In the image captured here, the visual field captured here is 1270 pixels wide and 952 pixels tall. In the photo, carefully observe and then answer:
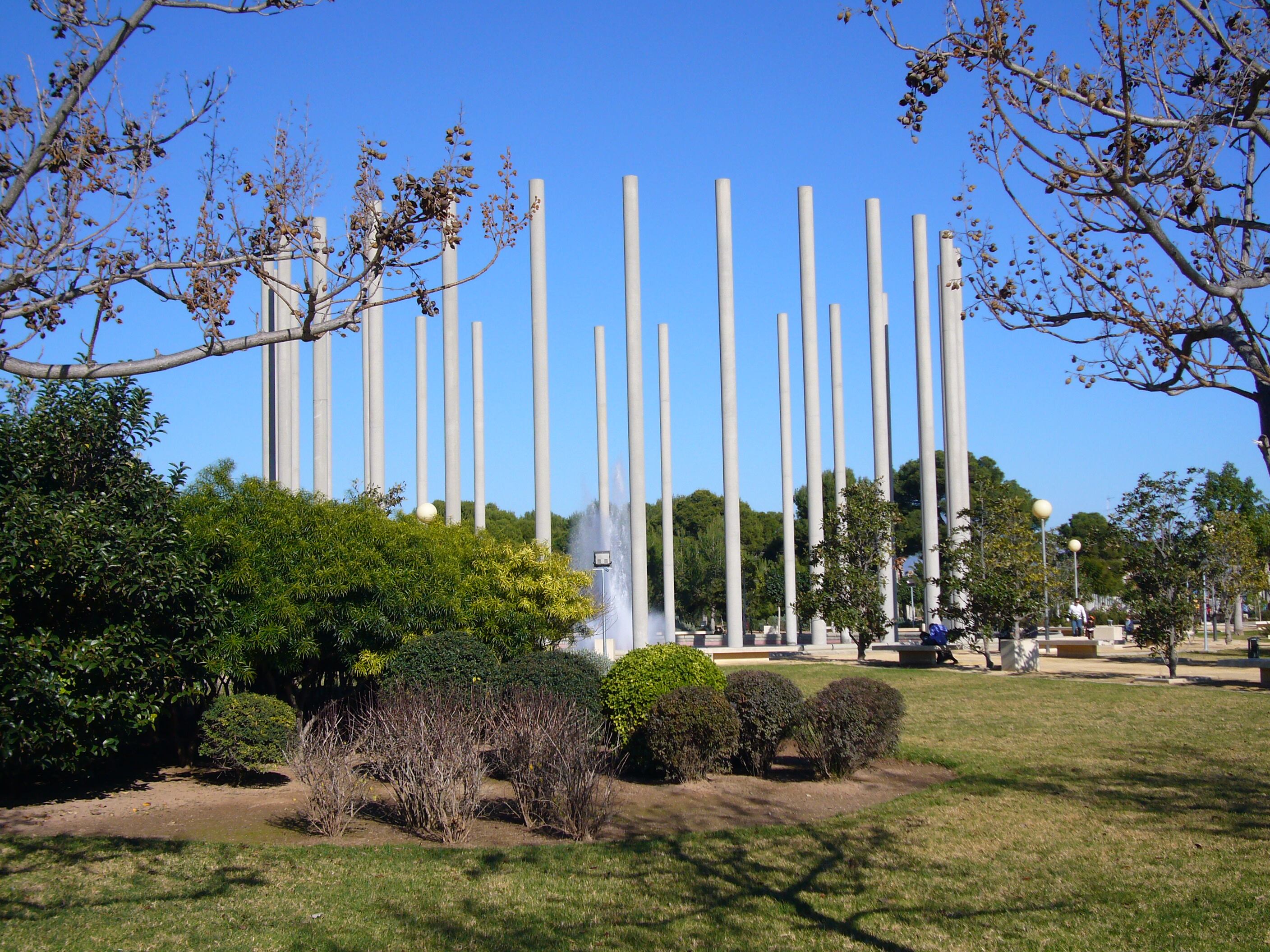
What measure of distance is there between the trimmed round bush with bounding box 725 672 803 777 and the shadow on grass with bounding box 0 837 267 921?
551cm

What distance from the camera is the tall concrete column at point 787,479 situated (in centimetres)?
3316

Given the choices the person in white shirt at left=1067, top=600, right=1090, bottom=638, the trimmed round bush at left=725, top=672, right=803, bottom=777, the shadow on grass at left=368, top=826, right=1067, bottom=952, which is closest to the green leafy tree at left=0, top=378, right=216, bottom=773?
the shadow on grass at left=368, top=826, right=1067, bottom=952

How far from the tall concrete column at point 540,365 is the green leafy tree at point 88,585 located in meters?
17.0

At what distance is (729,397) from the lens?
1185 inches

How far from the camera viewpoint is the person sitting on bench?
2509 centimetres

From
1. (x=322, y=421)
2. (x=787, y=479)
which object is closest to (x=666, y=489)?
(x=787, y=479)

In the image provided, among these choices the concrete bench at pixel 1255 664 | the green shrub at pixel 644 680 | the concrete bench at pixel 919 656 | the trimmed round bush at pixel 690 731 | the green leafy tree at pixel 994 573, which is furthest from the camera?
the concrete bench at pixel 919 656

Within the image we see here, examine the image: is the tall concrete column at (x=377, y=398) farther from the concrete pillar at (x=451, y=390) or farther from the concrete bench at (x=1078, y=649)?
the concrete bench at (x=1078, y=649)

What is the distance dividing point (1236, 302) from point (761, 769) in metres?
7.86

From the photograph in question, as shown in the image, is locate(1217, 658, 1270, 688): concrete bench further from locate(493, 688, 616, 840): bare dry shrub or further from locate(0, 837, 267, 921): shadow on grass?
locate(0, 837, 267, 921): shadow on grass

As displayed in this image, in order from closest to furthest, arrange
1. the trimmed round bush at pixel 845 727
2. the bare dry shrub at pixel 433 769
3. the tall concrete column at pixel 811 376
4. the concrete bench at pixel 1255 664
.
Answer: the bare dry shrub at pixel 433 769 < the trimmed round bush at pixel 845 727 < the concrete bench at pixel 1255 664 < the tall concrete column at pixel 811 376

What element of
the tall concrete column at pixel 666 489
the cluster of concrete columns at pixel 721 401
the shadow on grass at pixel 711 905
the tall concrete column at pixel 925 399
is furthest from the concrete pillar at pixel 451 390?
the shadow on grass at pixel 711 905

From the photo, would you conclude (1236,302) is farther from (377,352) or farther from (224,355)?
(377,352)

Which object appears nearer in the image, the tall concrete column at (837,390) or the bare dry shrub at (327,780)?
the bare dry shrub at (327,780)
